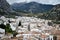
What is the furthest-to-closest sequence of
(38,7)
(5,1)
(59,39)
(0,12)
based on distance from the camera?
(38,7) → (5,1) → (0,12) → (59,39)

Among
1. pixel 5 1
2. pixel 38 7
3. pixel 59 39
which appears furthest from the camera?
pixel 38 7

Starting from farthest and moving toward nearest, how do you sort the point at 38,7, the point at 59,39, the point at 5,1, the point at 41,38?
the point at 38,7 → the point at 5,1 → the point at 41,38 → the point at 59,39

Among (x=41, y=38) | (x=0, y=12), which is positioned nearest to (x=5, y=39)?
(x=41, y=38)

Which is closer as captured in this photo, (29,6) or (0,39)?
(0,39)

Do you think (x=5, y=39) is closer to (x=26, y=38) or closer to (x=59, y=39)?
(x=26, y=38)

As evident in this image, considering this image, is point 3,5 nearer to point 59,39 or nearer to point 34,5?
point 59,39

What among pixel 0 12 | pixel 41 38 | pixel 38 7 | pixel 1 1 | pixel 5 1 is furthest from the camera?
pixel 38 7

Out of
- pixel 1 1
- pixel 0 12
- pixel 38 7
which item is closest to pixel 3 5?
pixel 1 1

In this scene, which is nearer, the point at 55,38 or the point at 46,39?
the point at 55,38

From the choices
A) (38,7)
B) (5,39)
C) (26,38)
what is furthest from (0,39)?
(38,7)
